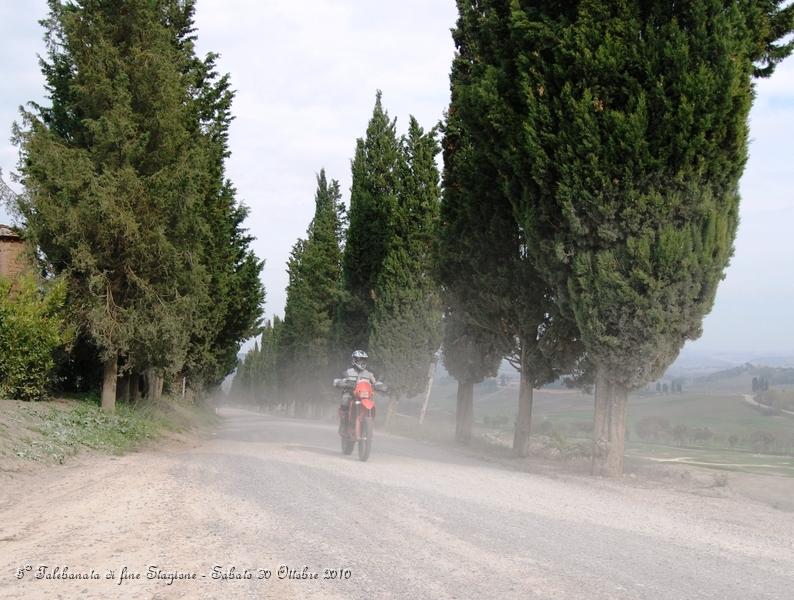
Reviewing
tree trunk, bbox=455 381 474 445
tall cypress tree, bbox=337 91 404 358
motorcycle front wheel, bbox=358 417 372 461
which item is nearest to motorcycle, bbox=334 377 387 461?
motorcycle front wheel, bbox=358 417 372 461

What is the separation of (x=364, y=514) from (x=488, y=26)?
469 inches

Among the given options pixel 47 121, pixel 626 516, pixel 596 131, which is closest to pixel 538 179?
pixel 596 131

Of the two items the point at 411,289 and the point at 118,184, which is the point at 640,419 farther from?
the point at 118,184

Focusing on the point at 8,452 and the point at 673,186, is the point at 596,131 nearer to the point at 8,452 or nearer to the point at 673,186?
the point at 673,186

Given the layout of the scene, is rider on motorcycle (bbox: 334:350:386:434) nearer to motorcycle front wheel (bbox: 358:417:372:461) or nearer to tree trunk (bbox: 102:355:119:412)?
motorcycle front wheel (bbox: 358:417:372:461)

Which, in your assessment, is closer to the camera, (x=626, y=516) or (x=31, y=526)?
(x=31, y=526)

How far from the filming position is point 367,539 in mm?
5961

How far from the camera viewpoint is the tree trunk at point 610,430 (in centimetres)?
1316

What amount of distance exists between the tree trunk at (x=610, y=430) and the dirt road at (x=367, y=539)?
272cm

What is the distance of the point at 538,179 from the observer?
13.3 meters

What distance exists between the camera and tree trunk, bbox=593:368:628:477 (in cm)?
1316

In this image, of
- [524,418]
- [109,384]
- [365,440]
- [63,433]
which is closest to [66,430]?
[63,433]

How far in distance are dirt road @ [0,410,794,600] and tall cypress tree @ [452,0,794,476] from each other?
10.7 ft

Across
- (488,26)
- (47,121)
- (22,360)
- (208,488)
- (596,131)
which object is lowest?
(208,488)
